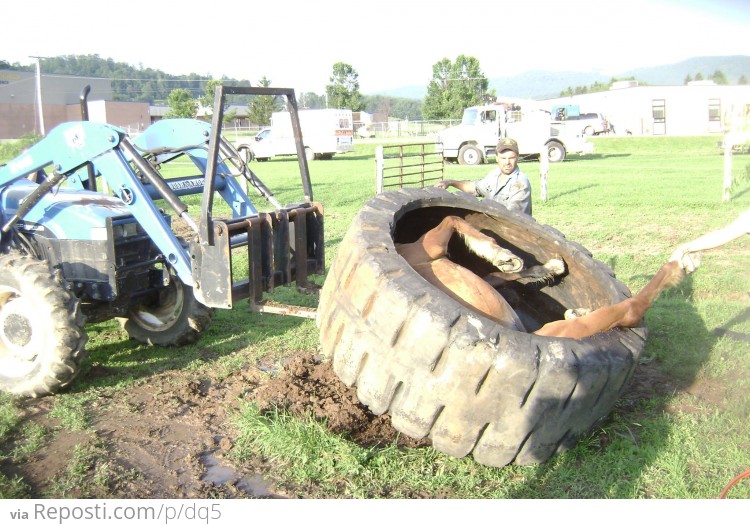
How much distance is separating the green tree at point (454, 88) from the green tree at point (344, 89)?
329 inches

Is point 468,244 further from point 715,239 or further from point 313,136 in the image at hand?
point 313,136

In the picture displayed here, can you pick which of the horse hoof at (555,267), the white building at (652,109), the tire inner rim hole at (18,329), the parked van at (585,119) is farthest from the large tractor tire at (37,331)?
the parked van at (585,119)

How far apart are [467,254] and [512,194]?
1.14m

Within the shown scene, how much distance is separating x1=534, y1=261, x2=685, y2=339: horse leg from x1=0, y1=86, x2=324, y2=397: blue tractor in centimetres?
183

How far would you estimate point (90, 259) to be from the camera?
5.48 meters

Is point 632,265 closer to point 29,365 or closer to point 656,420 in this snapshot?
point 656,420

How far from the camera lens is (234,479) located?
375cm

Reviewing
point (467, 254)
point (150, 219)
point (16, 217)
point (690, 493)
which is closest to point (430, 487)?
point (690, 493)

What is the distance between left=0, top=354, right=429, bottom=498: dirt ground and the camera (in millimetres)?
3691

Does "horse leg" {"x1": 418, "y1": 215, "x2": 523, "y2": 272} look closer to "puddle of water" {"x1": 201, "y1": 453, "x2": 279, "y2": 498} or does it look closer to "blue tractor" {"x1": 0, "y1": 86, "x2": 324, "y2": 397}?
"blue tractor" {"x1": 0, "y1": 86, "x2": 324, "y2": 397}

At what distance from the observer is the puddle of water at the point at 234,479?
3604mm

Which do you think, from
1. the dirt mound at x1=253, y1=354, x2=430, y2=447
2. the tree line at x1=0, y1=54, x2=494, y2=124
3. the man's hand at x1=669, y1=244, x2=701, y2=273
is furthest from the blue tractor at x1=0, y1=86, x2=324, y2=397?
the tree line at x1=0, y1=54, x2=494, y2=124

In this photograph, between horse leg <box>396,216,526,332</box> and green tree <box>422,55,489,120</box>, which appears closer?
horse leg <box>396,216,526,332</box>

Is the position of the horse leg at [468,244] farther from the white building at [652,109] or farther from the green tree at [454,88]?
the green tree at [454,88]
